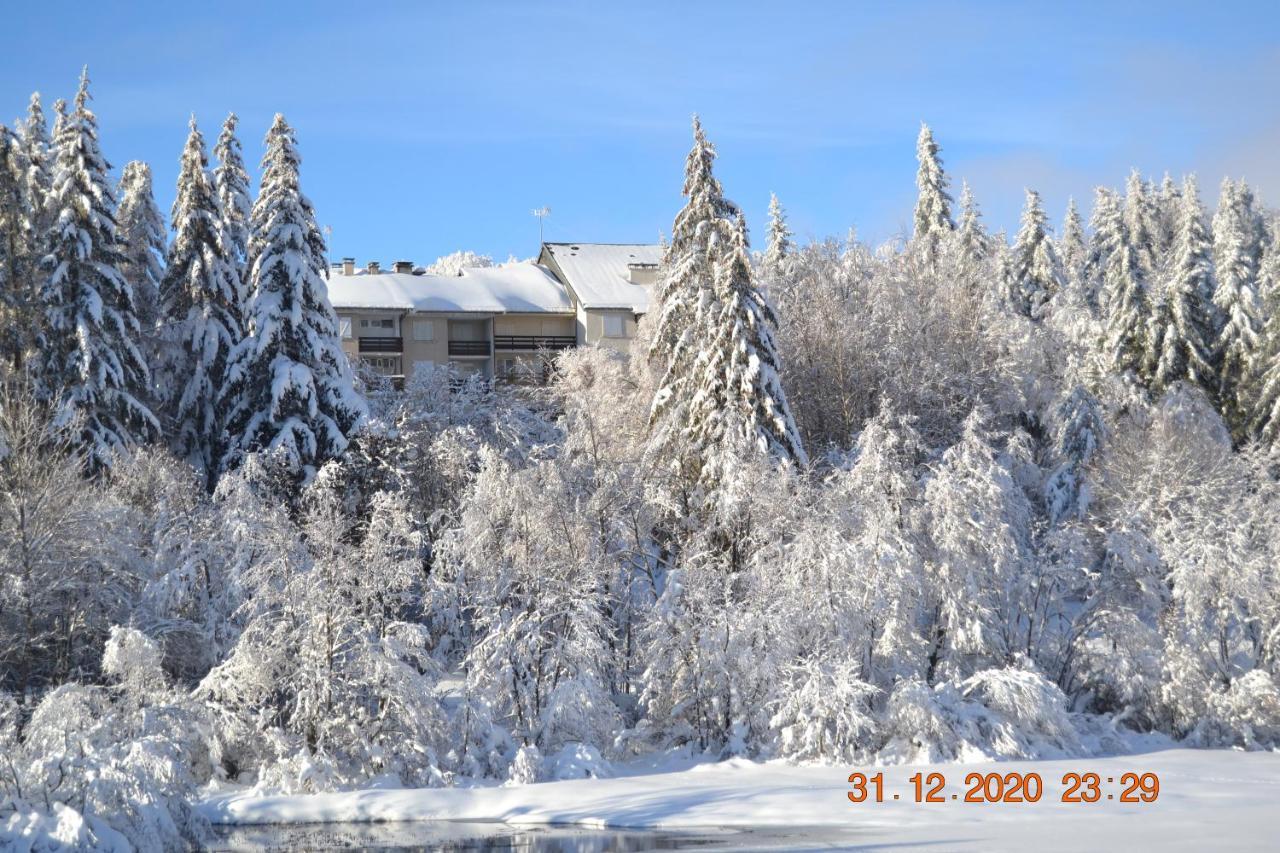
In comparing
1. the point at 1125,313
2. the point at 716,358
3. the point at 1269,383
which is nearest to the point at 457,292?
the point at 1125,313

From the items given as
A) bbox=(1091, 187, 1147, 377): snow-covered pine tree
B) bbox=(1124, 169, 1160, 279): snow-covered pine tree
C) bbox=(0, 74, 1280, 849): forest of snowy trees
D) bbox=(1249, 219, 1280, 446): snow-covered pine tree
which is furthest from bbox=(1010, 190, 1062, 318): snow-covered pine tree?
bbox=(0, 74, 1280, 849): forest of snowy trees

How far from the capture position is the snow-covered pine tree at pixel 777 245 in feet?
150

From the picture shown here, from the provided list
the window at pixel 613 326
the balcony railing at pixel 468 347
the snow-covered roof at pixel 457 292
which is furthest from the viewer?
the balcony railing at pixel 468 347

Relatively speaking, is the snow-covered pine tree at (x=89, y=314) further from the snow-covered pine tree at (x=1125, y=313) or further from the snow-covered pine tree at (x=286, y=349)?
the snow-covered pine tree at (x=1125, y=313)

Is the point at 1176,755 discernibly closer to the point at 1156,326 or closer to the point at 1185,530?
the point at 1185,530

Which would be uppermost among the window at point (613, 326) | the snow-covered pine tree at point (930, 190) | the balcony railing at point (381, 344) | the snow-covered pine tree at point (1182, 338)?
the snow-covered pine tree at point (930, 190)

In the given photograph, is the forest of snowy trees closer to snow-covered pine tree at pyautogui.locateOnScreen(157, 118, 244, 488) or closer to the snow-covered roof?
snow-covered pine tree at pyautogui.locateOnScreen(157, 118, 244, 488)

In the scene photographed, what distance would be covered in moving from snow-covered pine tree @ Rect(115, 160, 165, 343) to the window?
67.1 ft

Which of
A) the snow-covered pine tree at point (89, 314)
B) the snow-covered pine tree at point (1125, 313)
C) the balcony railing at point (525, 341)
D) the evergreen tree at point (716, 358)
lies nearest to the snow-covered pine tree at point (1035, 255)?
the snow-covered pine tree at point (1125, 313)

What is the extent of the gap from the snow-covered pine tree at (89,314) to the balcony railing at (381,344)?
2171 cm

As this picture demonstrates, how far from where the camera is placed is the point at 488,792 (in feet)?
78.9

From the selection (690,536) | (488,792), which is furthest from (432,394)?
(488,792)

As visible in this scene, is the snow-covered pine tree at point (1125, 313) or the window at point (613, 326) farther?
the window at point (613, 326)

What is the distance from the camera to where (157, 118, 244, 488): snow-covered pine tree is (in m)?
37.5
